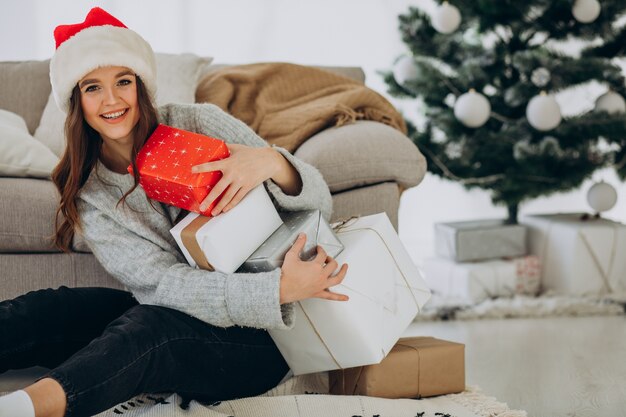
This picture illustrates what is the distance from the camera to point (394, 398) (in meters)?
1.60

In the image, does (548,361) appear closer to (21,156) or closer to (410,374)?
(410,374)

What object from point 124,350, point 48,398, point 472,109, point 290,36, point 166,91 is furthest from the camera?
point 290,36

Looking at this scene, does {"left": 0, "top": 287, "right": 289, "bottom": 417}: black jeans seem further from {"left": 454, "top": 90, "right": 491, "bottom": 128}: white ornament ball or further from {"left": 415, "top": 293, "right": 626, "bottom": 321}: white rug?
{"left": 454, "top": 90, "right": 491, "bottom": 128}: white ornament ball

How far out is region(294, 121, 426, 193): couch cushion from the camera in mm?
1906

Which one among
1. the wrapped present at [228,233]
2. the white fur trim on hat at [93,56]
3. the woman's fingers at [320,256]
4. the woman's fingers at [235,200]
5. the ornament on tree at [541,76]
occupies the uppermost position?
the ornament on tree at [541,76]

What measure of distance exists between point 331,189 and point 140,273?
1.94ft

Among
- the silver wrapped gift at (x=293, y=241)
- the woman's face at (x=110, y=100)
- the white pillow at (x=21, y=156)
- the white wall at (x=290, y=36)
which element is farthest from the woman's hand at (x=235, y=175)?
the white wall at (x=290, y=36)

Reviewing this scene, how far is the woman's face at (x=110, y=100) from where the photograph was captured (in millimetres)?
1504

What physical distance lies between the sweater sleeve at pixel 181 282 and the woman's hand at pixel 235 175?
0.14m

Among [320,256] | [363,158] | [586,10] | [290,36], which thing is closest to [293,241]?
[320,256]

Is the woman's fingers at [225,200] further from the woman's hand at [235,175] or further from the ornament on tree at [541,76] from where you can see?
the ornament on tree at [541,76]

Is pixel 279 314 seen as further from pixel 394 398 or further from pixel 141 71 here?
pixel 141 71

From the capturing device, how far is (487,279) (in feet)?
8.85

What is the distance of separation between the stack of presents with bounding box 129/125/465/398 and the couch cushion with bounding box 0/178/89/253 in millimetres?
479
